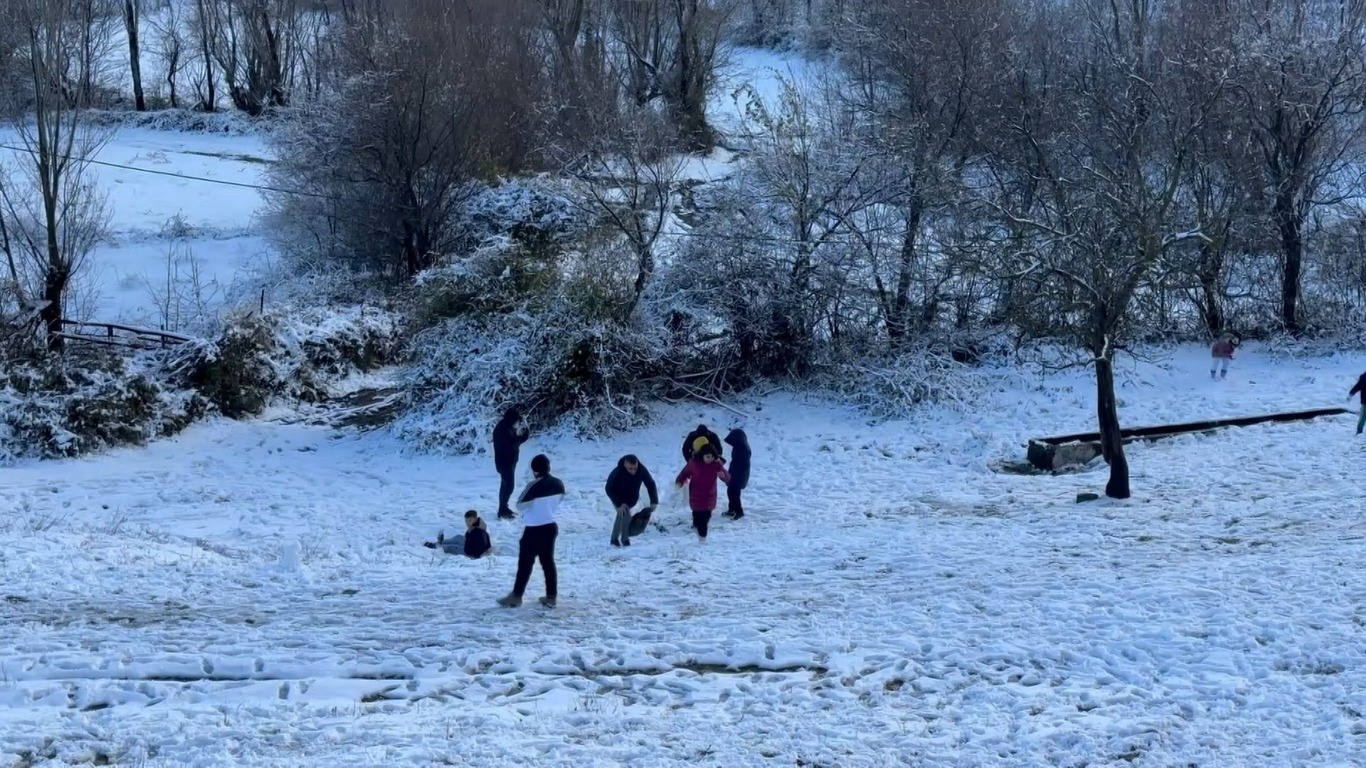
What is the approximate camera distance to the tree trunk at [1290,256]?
26.1m

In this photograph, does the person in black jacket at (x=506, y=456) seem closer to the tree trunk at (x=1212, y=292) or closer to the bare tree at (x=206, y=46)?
the tree trunk at (x=1212, y=292)

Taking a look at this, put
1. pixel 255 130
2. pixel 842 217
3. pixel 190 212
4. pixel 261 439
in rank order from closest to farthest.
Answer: pixel 261 439 → pixel 842 217 → pixel 190 212 → pixel 255 130

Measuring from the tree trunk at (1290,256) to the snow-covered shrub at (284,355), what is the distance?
67.1ft

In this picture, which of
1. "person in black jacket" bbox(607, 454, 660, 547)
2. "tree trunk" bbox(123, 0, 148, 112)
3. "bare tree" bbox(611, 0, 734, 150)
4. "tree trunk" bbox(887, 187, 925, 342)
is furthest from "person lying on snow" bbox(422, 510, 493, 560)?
"tree trunk" bbox(123, 0, 148, 112)

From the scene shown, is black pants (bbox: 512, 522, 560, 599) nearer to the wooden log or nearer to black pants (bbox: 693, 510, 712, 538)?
black pants (bbox: 693, 510, 712, 538)

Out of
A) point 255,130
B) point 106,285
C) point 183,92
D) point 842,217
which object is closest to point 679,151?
point 842,217

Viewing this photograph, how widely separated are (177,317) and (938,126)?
1961cm

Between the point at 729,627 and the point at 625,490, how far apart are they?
160 inches

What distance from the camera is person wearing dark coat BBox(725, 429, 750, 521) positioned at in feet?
51.1

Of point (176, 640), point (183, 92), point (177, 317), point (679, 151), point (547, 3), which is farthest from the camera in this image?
point (183, 92)

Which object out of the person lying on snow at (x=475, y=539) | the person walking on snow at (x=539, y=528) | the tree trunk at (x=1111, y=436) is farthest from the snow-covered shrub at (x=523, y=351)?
the person walking on snow at (x=539, y=528)

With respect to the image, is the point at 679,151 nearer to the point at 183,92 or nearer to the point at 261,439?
the point at 261,439

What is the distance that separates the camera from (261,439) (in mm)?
20859

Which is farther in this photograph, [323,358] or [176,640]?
[323,358]
